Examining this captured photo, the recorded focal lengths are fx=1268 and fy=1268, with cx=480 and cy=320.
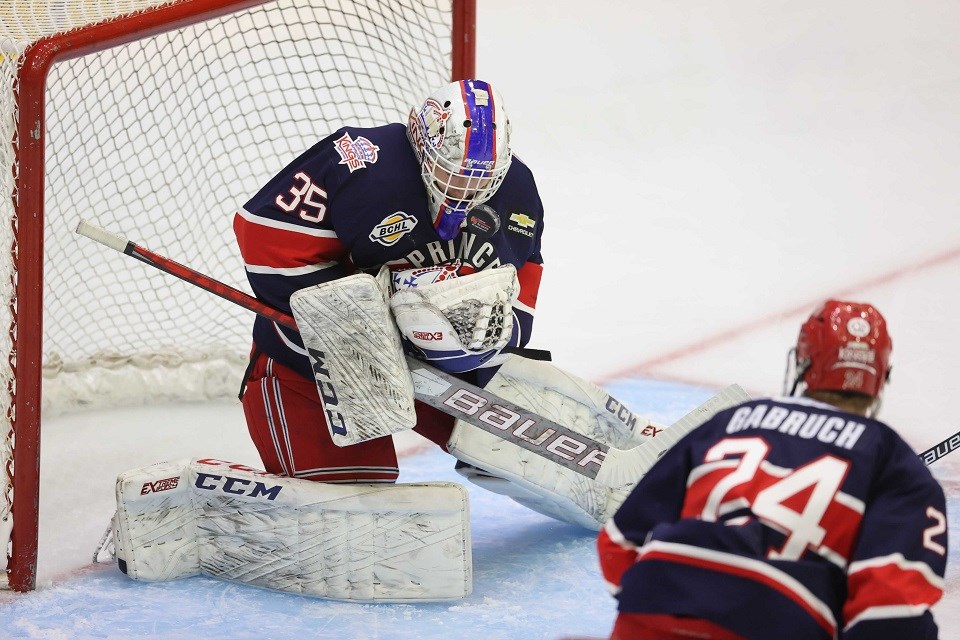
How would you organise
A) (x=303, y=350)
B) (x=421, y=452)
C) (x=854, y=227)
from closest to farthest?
(x=303, y=350)
(x=421, y=452)
(x=854, y=227)

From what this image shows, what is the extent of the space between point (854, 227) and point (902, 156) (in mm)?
448

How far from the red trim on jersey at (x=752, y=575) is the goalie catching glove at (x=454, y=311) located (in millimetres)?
962

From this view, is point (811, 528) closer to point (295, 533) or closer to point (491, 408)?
point (491, 408)

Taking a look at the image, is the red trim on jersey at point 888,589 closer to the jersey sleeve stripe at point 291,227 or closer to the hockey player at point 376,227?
the hockey player at point 376,227

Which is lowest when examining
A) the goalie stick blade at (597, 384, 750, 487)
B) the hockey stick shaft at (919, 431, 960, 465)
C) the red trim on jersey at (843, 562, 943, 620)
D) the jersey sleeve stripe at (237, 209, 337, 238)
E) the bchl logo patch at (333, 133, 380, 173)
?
the goalie stick blade at (597, 384, 750, 487)

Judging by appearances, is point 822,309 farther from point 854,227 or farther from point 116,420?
point 854,227

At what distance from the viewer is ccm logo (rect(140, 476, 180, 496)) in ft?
8.07

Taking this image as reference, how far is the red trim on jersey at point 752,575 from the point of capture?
1359 mm

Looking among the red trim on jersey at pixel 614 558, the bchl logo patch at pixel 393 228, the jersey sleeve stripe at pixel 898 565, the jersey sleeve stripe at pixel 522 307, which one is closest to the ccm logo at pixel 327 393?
the bchl logo patch at pixel 393 228

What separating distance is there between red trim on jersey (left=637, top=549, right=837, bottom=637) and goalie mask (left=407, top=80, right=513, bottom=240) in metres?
1.04

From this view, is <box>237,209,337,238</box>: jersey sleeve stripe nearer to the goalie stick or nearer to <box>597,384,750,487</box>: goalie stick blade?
the goalie stick

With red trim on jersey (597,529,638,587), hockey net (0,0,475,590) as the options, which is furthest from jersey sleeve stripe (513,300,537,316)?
red trim on jersey (597,529,638,587)

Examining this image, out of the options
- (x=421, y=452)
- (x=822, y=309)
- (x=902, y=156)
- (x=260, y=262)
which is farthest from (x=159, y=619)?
(x=902, y=156)

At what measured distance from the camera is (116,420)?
11.2ft
